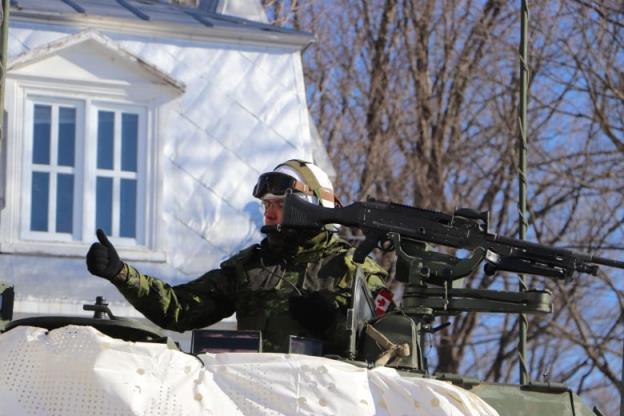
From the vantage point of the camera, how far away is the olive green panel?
7.89 meters

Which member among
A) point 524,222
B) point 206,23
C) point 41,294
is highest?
point 206,23

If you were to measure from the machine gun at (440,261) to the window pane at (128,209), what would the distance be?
22.0 ft

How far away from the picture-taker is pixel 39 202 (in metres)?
14.9

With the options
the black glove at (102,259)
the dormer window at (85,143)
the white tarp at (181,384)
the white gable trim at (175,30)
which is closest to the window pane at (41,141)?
the dormer window at (85,143)

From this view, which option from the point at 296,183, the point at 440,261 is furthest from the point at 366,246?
the point at 296,183

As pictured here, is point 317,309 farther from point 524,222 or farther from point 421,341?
point 524,222

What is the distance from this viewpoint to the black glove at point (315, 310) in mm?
8516

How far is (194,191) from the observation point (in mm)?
15305

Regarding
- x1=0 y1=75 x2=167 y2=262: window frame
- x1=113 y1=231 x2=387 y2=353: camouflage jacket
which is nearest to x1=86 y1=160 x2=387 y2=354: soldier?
x1=113 y1=231 x2=387 y2=353: camouflage jacket

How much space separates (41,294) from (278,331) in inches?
242

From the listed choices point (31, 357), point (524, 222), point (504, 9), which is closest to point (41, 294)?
point (524, 222)

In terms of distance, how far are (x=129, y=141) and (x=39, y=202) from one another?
0.96 meters

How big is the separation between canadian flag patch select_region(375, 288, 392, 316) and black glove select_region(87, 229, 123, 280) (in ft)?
4.16

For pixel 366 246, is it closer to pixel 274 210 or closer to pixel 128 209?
pixel 274 210
